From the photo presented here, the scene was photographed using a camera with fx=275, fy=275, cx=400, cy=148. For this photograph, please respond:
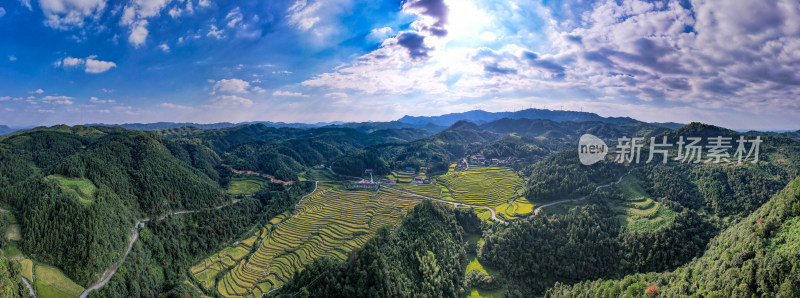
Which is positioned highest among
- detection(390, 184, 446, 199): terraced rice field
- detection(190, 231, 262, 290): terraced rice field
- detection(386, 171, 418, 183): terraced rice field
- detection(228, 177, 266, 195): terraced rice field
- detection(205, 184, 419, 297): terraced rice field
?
detection(386, 171, 418, 183): terraced rice field

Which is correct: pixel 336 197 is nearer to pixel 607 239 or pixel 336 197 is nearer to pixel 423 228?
pixel 423 228

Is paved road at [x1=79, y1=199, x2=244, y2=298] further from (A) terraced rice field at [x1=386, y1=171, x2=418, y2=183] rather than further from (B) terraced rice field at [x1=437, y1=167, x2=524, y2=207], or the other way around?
(B) terraced rice field at [x1=437, y1=167, x2=524, y2=207]

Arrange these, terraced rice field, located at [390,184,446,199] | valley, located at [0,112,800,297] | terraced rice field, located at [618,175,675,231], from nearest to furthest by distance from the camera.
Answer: valley, located at [0,112,800,297], terraced rice field, located at [618,175,675,231], terraced rice field, located at [390,184,446,199]

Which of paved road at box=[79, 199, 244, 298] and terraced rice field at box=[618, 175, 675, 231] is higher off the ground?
terraced rice field at box=[618, 175, 675, 231]

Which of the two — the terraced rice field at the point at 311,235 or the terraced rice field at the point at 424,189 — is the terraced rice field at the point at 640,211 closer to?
the terraced rice field at the point at 424,189

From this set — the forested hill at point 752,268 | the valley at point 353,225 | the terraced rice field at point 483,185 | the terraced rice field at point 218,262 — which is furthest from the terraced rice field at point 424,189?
the forested hill at point 752,268

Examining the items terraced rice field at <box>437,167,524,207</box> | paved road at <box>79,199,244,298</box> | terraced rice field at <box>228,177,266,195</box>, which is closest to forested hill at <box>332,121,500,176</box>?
terraced rice field at <box>437,167,524,207</box>

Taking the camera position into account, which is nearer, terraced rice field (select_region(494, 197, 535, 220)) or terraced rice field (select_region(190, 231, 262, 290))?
terraced rice field (select_region(190, 231, 262, 290))

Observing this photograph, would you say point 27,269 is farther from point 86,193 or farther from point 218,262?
point 218,262
